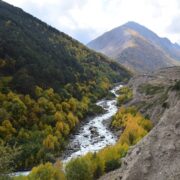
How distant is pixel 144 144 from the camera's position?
5397 cm

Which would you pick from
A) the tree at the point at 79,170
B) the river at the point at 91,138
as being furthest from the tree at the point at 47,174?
the river at the point at 91,138

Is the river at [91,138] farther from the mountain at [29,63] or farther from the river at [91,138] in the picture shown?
the mountain at [29,63]

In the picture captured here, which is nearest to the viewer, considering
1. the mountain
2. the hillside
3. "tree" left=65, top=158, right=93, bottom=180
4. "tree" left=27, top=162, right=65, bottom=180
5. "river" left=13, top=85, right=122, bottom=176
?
"tree" left=27, top=162, right=65, bottom=180

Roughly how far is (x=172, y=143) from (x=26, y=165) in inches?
1435

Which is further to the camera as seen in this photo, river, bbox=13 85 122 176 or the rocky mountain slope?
river, bbox=13 85 122 176

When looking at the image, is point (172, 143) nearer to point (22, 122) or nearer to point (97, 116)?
point (22, 122)

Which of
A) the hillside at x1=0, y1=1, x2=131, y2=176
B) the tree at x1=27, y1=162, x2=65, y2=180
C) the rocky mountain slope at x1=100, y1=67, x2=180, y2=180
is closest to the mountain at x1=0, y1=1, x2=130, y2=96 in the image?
the hillside at x1=0, y1=1, x2=131, y2=176

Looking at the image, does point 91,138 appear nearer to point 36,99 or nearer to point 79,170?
point 36,99

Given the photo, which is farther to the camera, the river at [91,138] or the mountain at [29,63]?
the mountain at [29,63]

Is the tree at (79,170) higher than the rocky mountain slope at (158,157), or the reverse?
the rocky mountain slope at (158,157)

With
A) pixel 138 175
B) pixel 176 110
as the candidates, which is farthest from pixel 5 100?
pixel 138 175

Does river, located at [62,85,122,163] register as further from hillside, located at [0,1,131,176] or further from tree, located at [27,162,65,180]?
tree, located at [27,162,65,180]

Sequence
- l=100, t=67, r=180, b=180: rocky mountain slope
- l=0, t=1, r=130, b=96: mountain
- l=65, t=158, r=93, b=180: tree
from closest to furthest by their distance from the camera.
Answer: l=100, t=67, r=180, b=180: rocky mountain slope, l=65, t=158, r=93, b=180: tree, l=0, t=1, r=130, b=96: mountain

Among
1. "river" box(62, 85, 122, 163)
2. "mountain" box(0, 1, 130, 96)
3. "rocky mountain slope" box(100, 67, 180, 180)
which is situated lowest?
"river" box(62, 85, 122, 163)
